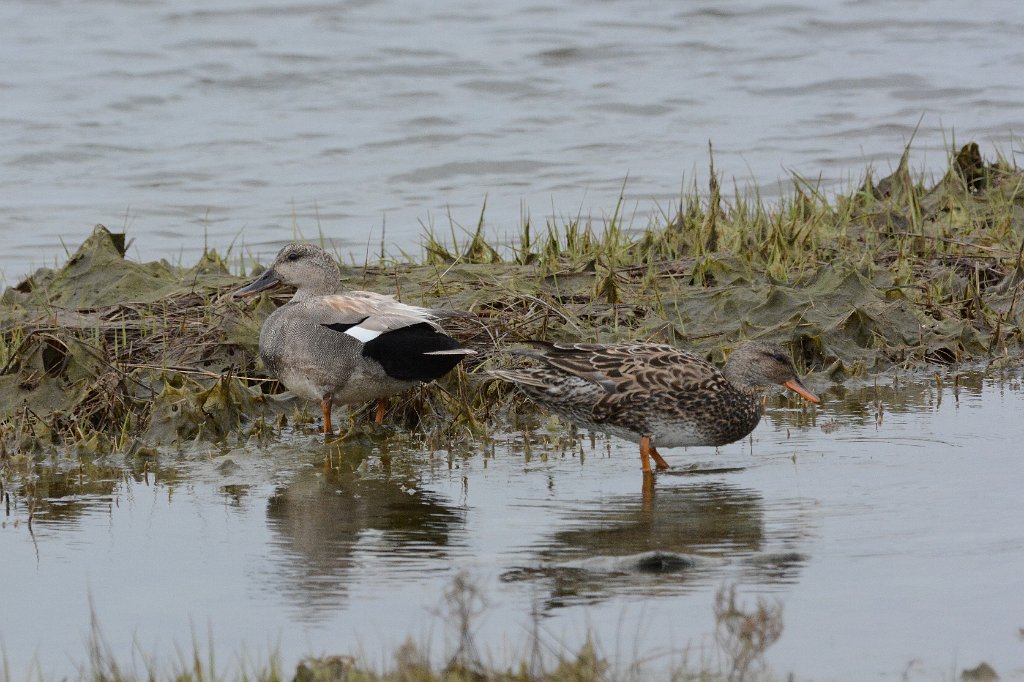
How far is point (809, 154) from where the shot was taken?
14.4m

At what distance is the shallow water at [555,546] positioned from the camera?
13.7 feet

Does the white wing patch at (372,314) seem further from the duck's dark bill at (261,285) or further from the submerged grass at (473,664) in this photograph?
the submerged grass at (473,664)

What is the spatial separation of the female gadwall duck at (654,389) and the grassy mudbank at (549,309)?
23.6 inches

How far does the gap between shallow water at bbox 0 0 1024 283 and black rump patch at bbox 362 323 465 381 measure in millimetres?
4035

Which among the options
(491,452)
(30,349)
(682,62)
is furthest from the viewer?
(682,62)

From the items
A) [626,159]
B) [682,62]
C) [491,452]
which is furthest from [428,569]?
[682,62]

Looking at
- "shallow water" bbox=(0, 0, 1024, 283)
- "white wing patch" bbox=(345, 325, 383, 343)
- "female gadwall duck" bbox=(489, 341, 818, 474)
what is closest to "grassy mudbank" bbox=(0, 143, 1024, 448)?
"white wing patch" bbox=(345, 325, 383, 343)

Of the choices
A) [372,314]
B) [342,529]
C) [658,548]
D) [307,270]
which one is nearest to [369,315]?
[372,314]

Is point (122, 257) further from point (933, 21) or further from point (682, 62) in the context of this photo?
point (933, 21)

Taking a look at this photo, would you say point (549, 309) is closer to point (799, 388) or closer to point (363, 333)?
point (363, 333)

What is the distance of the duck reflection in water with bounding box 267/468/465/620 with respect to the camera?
15.7ft

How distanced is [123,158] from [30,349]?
749 cm

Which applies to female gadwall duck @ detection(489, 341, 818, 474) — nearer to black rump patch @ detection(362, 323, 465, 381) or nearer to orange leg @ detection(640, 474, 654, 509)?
orange leg @ detection(640, 474, 654, 509)

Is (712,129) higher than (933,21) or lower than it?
lower
